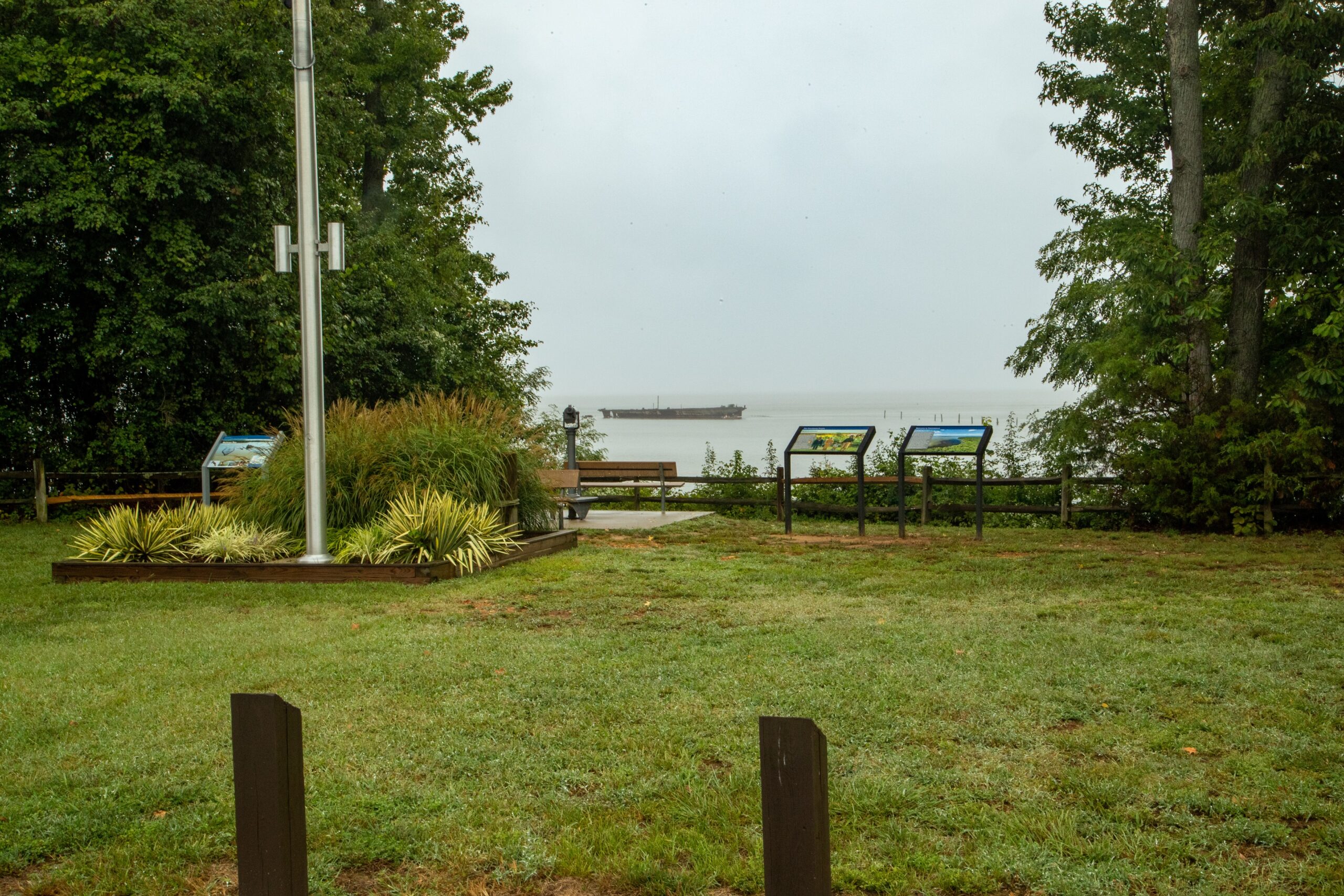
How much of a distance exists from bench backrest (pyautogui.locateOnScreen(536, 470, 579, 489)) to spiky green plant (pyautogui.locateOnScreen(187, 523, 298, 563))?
8.99ft

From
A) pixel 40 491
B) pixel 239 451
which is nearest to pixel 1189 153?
pixel 239 451

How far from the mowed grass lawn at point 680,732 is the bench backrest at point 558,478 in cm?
313

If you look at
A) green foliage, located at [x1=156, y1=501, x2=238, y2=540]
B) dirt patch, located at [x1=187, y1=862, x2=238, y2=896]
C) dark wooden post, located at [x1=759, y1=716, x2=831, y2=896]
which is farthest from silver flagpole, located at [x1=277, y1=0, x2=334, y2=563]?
dark wooden post, located at [x1=759, y1=716, x2=831, y2=896]

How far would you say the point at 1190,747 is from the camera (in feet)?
13.4

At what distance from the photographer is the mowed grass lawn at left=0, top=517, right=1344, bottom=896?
10.3ft

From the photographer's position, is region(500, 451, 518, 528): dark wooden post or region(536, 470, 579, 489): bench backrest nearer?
region(500, 451, 518, 528): dark wooden post

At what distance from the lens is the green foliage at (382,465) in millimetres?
9930

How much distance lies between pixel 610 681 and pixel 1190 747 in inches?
102

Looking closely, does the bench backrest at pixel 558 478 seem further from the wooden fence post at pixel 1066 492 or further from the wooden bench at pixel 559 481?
the wooden fence post at pixel 1066 492

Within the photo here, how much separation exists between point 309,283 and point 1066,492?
34.0 ft

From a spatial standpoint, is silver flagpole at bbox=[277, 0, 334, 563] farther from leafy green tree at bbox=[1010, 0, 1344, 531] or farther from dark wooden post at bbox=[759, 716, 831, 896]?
leafy green tree at bbox=[1010, 0, 1344, 531]

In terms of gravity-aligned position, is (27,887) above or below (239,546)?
below

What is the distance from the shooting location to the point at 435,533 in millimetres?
9023

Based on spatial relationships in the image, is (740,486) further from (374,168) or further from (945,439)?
(374,168)
